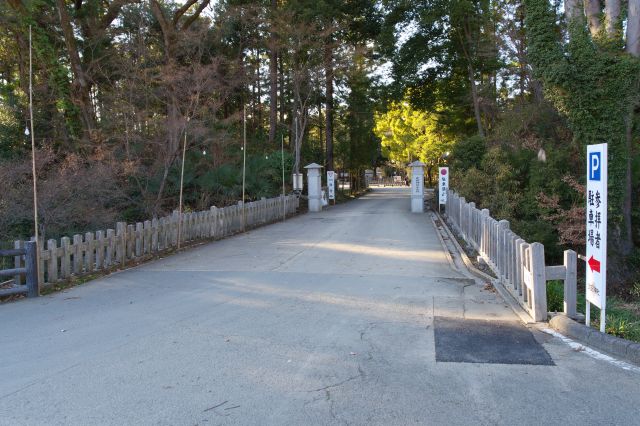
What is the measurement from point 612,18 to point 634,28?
1.80 ft

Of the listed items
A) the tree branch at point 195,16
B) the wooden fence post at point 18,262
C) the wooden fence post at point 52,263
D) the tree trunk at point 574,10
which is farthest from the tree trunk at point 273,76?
the wooden fence post at point 18,262

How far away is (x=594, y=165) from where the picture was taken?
17.9ft

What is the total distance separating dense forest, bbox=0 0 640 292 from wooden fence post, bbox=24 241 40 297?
3.07m

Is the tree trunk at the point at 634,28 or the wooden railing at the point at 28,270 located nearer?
the wooden railing at the point at 28,270

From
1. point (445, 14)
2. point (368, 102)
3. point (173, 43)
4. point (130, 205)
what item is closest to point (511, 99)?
point (445, 14)

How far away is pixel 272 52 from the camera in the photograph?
26453 mm

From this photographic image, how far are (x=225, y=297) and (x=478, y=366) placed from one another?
Result: 407 centimetres

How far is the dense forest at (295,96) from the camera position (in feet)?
37.8

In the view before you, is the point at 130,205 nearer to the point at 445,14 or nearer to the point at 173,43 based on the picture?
the point at 173,43

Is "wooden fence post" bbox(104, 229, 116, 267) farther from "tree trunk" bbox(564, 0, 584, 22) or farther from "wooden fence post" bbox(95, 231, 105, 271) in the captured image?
"tree trunk" bbox(564, 0, 584, 22)

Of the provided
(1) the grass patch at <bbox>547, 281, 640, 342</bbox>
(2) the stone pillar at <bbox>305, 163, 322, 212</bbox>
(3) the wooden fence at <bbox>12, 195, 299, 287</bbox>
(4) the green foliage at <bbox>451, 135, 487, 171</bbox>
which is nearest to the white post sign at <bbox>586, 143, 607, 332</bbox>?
(1) the grass patch at <bbox>547, 281, 640, 342</bbox>

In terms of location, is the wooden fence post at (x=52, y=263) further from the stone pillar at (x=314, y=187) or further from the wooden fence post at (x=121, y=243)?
the stone pillar at (x=314, y=187)

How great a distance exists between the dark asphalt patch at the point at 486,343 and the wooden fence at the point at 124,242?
6454 millimetres

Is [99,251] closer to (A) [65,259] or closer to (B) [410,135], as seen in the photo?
(A) [65,259]
